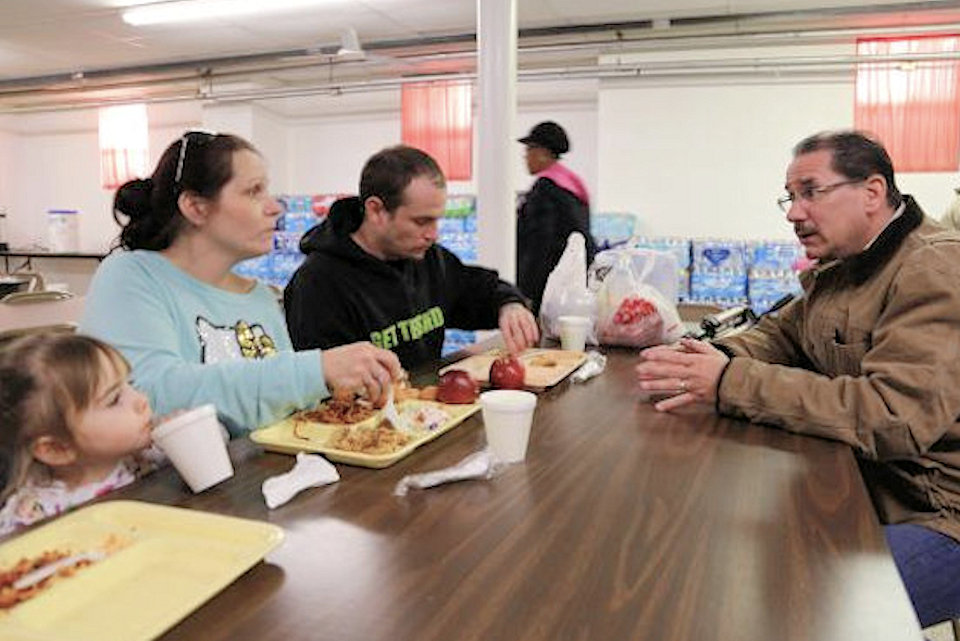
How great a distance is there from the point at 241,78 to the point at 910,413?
7.12 m

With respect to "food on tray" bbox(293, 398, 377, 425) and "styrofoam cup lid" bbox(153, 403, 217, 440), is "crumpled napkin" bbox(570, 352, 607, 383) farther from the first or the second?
"styrofoam cup lid" bbox(153, 403, 217, 440)

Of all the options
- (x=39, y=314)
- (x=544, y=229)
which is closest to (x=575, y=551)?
(x=544, y=229)

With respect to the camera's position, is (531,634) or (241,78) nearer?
(531,634)

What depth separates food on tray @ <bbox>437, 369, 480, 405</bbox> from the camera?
147 centimetres

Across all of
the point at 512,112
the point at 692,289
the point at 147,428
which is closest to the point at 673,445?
the point at 147,428

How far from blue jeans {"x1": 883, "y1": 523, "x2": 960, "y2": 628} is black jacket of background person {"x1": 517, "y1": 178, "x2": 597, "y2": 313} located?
2.43 m

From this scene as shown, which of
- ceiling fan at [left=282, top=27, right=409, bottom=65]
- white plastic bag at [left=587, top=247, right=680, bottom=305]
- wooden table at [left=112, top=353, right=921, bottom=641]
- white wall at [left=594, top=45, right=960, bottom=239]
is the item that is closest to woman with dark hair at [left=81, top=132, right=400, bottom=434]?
wooden table at [left=112, top=353, right=921, bottom=641]

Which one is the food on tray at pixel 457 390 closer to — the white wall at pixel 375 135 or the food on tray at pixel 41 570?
the food on tray at pixel 41 570

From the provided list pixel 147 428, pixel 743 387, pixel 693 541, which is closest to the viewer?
pixel 693 541

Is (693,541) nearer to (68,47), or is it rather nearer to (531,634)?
(531,634)

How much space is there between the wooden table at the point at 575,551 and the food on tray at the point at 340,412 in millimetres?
147

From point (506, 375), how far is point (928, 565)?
870 mm

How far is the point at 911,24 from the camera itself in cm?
522

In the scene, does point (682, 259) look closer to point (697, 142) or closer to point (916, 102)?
point (697, 142)
